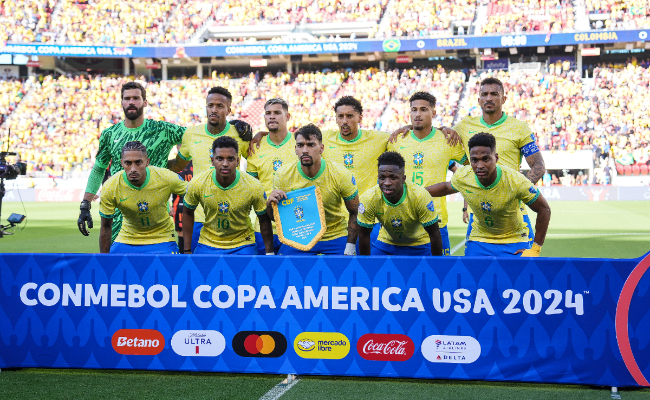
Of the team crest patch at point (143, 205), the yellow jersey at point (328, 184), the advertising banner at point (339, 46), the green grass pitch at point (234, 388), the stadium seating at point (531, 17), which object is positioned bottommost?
the green grass pitch at point (234, 388)

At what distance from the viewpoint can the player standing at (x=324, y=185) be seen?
5.53m

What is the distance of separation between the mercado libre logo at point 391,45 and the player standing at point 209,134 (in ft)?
106

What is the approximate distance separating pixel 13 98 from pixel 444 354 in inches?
1557

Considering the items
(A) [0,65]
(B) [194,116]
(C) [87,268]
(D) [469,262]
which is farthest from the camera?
(A) [0,65]

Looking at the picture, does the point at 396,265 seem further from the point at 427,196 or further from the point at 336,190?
the point at 336,190

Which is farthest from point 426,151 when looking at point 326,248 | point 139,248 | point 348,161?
point 139,248

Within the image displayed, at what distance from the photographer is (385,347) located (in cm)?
453

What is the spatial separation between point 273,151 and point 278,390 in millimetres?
2755

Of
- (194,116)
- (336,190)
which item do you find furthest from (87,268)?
(194,116)

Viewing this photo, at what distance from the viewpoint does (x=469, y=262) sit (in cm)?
440

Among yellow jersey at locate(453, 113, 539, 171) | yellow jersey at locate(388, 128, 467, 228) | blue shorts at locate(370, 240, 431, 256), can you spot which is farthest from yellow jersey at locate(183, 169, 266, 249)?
yellow jersey at locate(453, 113, 539, 171)

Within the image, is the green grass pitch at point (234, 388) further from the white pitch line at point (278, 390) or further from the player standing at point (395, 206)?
the player standing at point (395, 206)

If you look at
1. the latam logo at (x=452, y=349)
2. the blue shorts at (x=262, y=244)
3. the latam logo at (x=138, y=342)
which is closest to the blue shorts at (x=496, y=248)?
the latam logo at (x=452, y=349)

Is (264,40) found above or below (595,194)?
above
